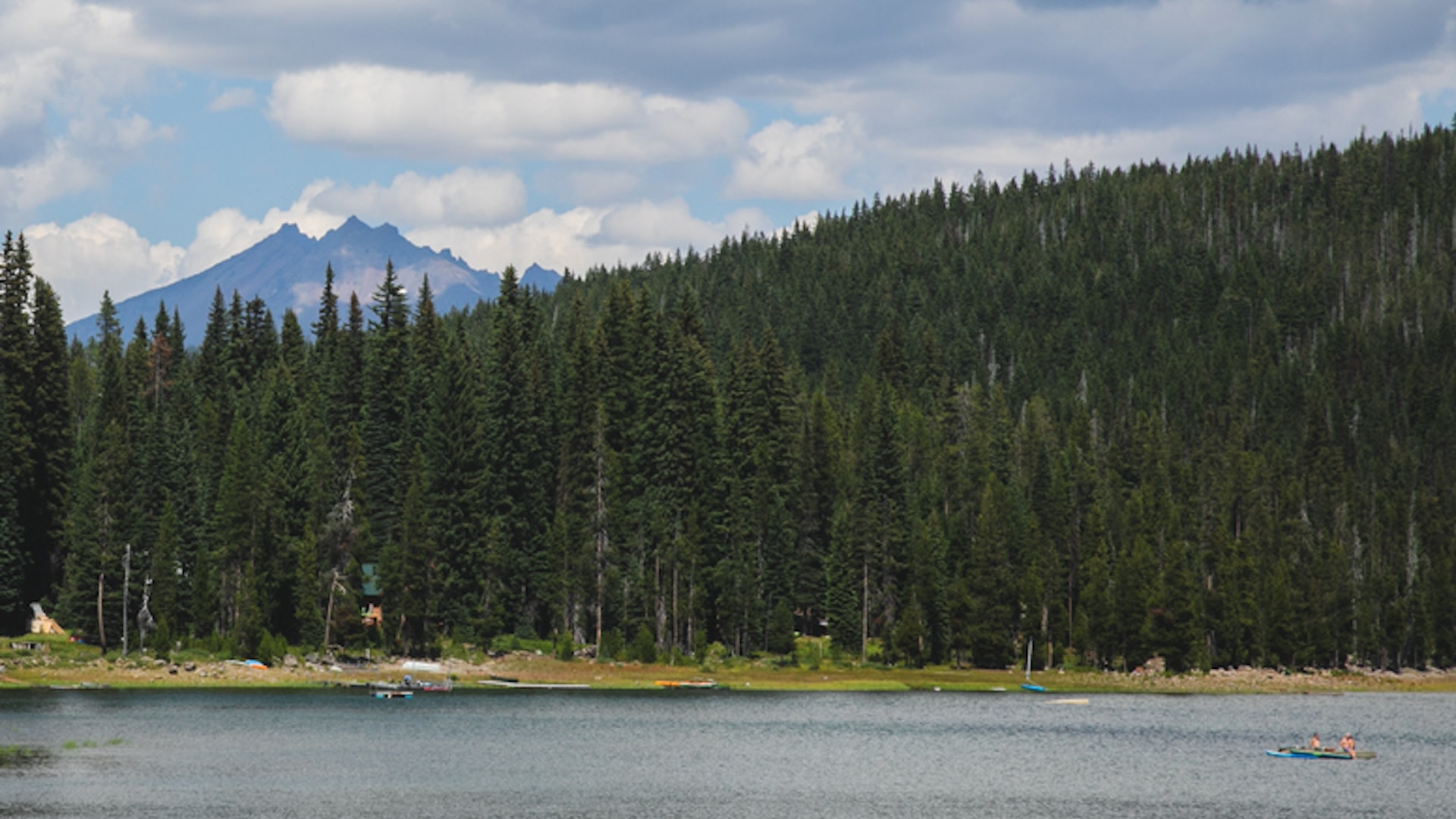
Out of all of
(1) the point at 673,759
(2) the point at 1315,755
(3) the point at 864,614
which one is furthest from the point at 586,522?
(2) the point at 1315,755

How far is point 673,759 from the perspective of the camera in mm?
70250

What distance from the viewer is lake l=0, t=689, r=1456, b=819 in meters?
57.6

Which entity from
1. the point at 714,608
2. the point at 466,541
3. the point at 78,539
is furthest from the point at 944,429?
the point at 78,539

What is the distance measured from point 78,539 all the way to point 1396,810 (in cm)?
8777

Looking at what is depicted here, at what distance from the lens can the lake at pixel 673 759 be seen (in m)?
57.6

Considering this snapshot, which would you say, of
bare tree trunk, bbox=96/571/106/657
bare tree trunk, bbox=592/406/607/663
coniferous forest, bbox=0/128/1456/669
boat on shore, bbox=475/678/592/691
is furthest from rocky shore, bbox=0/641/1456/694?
bare tree trunk, bbox=592/406/607/663

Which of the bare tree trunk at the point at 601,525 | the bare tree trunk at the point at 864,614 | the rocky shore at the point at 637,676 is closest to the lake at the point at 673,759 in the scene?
the rocky shore at the point at 637,676

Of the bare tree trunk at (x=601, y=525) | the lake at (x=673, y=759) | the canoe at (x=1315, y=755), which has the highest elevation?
the bare tree trunk at (x=601, y=525)

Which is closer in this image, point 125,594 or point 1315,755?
point 1315,755

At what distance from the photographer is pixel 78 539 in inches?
4402

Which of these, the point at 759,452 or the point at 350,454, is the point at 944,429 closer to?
the point at 759,452

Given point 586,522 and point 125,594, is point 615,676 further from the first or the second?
point 125,594

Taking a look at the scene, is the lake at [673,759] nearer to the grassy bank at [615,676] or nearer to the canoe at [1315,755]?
the canoe at [1315,755]

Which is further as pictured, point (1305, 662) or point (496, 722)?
point (1305, 662)
